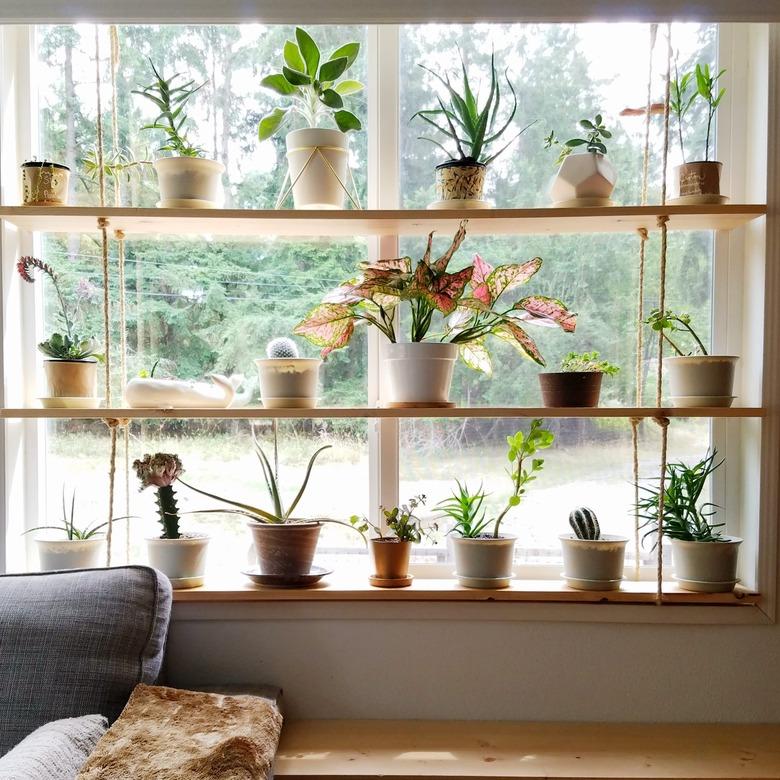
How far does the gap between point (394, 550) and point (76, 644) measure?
0.76 m

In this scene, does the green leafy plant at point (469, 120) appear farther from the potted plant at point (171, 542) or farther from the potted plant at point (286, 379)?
the potted plant at point (171, 542)

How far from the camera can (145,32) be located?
204 cm

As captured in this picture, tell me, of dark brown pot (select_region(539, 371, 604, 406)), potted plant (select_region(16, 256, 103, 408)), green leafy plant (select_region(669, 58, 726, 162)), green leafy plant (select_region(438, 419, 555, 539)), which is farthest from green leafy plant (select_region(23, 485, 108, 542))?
green leafy plant (select_region(669, 58, 726, 162))

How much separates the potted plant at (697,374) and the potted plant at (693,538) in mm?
142

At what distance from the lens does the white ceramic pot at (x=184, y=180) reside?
1871 millimetres

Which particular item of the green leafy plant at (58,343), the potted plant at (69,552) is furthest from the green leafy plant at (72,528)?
the green leafy plant at (58,343)

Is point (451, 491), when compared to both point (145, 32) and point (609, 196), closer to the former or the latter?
point (609, 196)

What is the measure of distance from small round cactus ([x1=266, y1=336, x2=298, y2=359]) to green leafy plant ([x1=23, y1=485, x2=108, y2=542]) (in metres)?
0.61

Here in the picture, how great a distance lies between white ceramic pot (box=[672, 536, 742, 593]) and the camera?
187 centimetres

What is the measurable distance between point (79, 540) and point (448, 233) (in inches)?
49.2

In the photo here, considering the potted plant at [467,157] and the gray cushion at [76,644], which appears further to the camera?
the potted plant at [467,157]

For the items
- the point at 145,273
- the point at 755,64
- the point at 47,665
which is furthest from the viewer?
the point at 145,273

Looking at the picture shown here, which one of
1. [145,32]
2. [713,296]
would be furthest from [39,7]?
[713,296]

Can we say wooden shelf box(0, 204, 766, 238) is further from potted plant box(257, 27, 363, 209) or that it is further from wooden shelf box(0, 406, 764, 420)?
wooden shelf box(0, 406, 764, 420)
